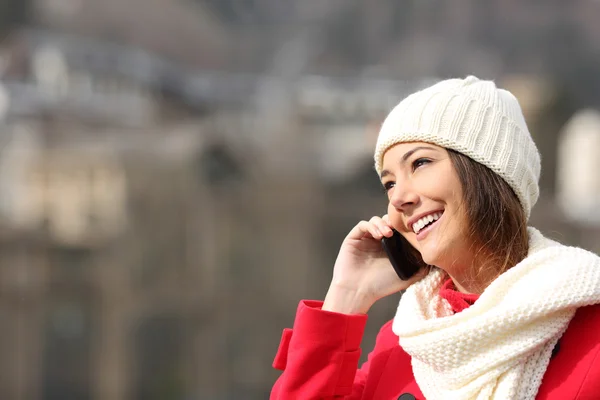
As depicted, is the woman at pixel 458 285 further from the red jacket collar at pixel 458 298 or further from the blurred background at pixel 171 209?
the blurred background at pixel 171 209

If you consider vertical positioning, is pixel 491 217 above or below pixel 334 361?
above

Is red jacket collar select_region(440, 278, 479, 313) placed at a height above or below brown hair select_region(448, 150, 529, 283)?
below

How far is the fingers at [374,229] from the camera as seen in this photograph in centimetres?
102

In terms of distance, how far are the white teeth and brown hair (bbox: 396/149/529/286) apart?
1.4 inches

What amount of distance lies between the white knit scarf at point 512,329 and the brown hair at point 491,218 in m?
0.06

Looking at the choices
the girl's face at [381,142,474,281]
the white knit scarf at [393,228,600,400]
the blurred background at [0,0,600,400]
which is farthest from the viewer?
the blurred background at [0,0,600,400]

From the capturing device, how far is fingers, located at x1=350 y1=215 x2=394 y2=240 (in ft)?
3.36

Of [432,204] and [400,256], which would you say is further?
[400,256]

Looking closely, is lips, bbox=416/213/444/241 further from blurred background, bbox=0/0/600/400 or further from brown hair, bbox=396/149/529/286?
blurred background, bbox=0/0/600/400

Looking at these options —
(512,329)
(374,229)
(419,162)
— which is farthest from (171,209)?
(512,329)

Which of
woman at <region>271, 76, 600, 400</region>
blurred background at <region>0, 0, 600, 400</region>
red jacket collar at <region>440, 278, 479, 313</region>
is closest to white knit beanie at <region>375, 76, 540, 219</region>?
woman at <region>271, 76, 600, 400</region>

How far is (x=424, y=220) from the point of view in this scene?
931mm

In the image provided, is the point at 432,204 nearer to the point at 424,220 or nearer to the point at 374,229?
the point at 424,220

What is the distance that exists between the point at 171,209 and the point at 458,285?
1761cm
